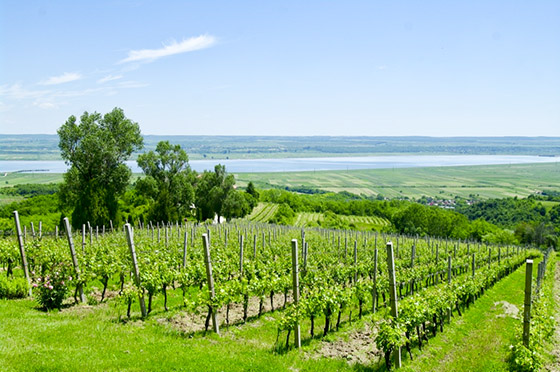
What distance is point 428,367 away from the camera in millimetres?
7898

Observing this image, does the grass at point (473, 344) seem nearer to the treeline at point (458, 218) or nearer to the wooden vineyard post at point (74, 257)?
the wooden vineyard post at point (74, 257)

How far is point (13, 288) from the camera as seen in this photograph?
10273mm

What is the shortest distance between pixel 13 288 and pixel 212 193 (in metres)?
50.4

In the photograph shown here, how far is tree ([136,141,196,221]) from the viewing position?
4612 centimetres

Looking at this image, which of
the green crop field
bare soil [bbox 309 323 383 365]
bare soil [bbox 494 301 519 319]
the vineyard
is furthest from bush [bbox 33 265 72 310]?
the green crop field

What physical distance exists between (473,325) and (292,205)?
96386 mm

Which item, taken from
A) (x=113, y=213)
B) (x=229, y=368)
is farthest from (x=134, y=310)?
(x=113, y=213)

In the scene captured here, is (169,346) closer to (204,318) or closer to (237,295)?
(237,295)

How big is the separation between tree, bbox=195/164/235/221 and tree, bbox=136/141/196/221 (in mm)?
9324

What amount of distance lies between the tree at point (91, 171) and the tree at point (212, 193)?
22.5 meters

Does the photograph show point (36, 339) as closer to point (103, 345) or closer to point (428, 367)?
point (103, 345)

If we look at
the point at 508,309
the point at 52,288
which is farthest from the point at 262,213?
the point at 52,288

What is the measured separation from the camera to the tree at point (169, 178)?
151 ft

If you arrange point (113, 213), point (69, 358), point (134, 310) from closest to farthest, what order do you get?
1. point (69, 358)
2. point (134, 310)
3. point (113, 213)
